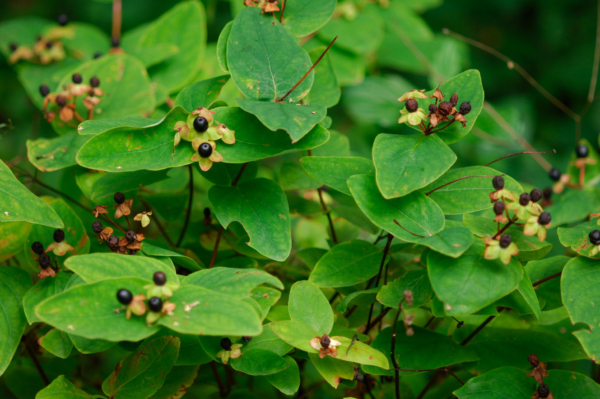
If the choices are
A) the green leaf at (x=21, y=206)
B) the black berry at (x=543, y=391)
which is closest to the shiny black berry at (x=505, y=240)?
the black berry at (x=543, y=391)

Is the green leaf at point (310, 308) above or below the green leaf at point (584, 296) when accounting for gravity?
below

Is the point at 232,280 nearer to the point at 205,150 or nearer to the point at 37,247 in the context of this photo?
the point at 205,150

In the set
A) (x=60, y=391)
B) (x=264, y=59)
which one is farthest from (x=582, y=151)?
(x=60, y=391)

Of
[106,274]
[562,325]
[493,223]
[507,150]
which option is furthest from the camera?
[507,150]

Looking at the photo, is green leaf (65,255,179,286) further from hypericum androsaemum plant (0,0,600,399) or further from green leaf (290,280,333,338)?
green leaf (290,280,333,338)

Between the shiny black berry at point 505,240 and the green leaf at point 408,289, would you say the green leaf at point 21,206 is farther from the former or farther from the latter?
the shiny black berry at point 505,240

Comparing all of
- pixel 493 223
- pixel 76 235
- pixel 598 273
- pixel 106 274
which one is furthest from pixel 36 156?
pixel 598 273

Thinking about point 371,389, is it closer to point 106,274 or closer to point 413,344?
point 413,344
